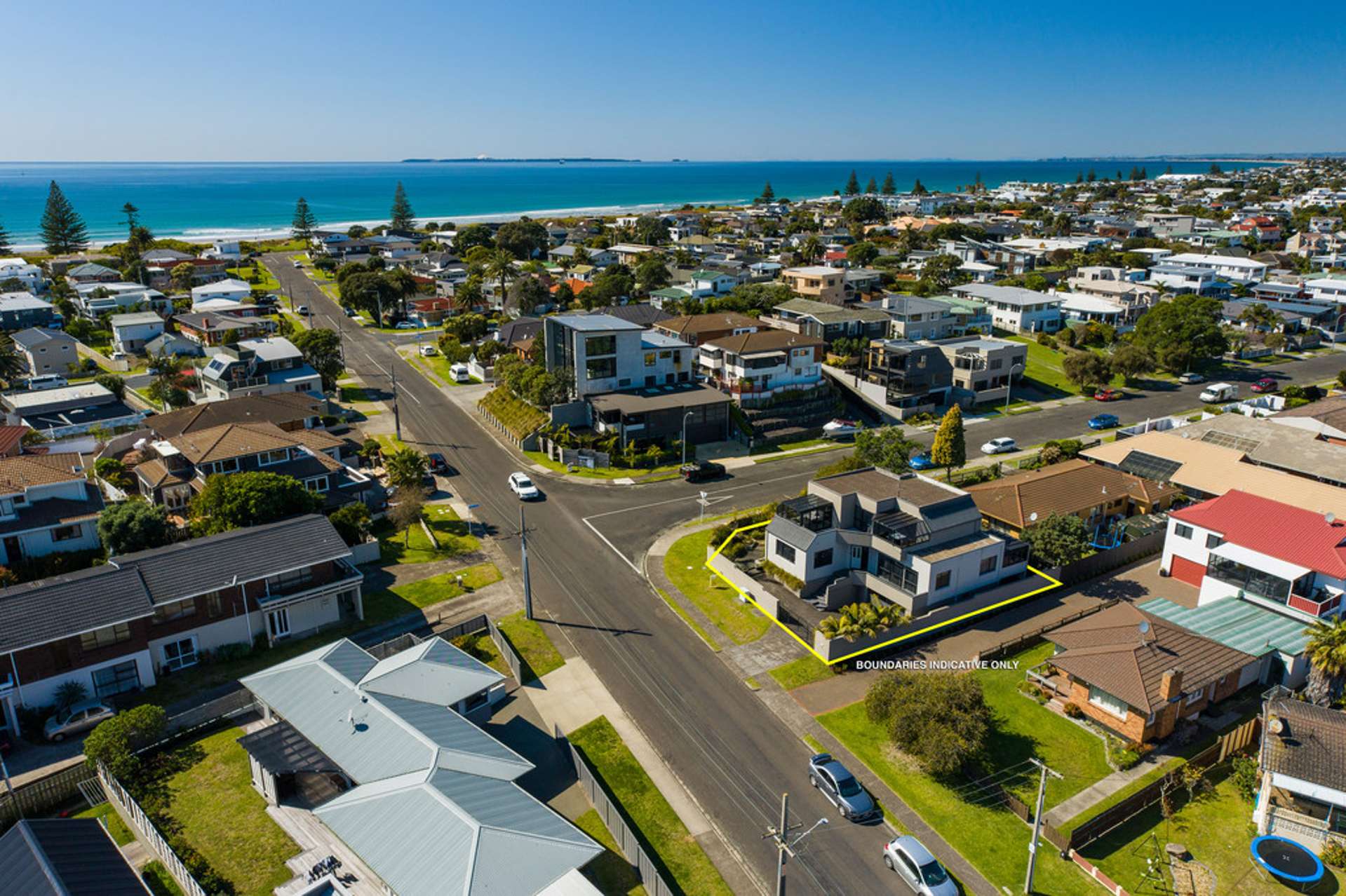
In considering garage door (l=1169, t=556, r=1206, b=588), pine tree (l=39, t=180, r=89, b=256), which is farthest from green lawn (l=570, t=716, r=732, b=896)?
pine tree (l=39, t=180, r=89, b=256)

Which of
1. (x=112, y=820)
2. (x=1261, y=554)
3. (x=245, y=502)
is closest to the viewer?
(x=112, y=820)

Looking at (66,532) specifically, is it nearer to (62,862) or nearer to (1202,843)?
(62,862)

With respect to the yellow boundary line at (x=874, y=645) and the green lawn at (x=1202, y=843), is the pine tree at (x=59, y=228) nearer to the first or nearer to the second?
the yellow boundary line at (x=874, y=645)

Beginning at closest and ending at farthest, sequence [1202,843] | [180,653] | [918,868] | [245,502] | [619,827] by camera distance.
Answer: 1. [918,868]
2. [619,827]
3. [1202,843]
4. [180,653]
5. [245,502]

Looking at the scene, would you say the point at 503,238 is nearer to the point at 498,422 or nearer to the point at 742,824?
the point at 498,422

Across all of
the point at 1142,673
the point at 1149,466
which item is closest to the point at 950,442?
the point at 1149,466

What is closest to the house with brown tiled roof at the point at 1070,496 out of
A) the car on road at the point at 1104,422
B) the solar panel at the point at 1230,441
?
the solar panel at the point at 1230,441

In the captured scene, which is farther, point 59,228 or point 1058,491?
point 59,228
